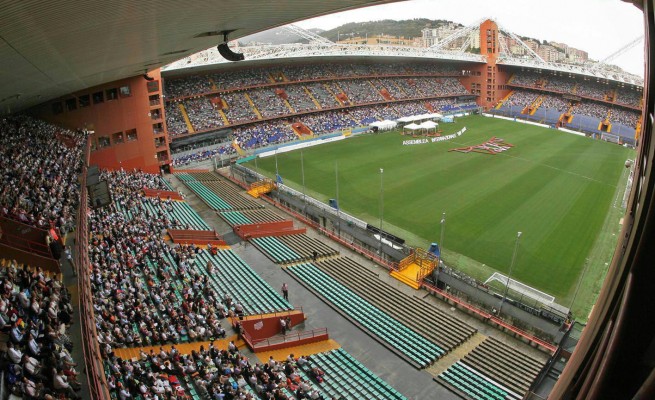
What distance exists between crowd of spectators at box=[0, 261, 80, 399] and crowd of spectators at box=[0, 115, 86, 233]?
3.65 m

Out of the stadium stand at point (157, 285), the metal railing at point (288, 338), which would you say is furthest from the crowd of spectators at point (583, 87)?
the stadium stand at point (157, 285)

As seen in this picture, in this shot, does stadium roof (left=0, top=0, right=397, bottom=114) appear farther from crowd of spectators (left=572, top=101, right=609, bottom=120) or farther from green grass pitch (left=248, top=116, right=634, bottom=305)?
crowd of spectators (left=572, top=101, right=609, bottom=120)

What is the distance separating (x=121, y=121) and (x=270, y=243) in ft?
70.0

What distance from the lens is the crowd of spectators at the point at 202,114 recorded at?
175 ft

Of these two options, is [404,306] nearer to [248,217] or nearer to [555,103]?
[248,217]

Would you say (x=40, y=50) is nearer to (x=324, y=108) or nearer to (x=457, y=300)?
(x=457, y=300)

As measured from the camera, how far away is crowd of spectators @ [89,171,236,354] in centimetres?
1534

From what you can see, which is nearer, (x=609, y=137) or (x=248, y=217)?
(x=248, y=217)

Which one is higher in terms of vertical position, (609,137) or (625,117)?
(625,117)

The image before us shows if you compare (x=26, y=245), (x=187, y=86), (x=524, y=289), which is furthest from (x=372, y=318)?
(x=187, y=86)

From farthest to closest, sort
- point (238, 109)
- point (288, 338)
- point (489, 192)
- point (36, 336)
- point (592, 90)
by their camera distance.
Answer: point (592, 90) → point (238, 109) → point (489, 192) → point (288, 338) → point (36, 336)

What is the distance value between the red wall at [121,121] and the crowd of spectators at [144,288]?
47.5 feet

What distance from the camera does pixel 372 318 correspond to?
20.1m

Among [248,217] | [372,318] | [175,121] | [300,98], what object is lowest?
[372,318]
